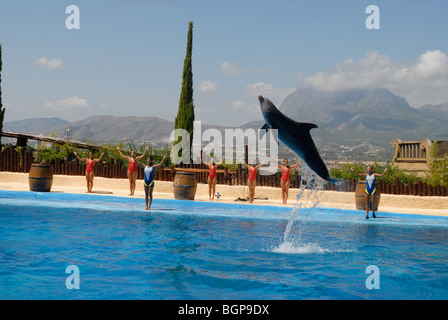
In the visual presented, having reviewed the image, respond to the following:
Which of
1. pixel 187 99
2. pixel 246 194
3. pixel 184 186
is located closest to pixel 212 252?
pixel 184 186

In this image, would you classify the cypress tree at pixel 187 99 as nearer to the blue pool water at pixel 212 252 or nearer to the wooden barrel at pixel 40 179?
the wooden barrel at pixel 40 179

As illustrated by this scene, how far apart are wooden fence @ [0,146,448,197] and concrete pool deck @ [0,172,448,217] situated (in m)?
0.44

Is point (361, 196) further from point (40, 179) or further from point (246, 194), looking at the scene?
→ point (40, 179)

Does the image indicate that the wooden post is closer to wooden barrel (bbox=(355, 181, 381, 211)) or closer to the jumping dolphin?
wooden barrel (bbox=(355, 181, 381, 211))

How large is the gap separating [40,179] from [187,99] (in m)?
9.74

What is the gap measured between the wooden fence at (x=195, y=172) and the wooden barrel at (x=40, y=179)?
3110mm

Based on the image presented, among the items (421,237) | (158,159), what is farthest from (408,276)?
(158,159)

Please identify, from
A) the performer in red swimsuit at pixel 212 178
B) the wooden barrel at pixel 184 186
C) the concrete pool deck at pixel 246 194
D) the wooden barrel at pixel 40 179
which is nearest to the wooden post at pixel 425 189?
the concrete pool deck at pixel 246 194

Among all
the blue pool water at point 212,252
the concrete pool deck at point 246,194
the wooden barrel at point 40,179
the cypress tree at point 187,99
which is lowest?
the blue pool water at point 212,252

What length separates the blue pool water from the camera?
6.75 metres

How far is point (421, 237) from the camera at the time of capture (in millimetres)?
11414

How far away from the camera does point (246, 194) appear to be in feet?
60.7

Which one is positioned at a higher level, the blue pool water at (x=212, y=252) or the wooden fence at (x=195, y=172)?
the wooden fence at (x=195, y=172)

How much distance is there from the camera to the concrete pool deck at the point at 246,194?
53.7ft
